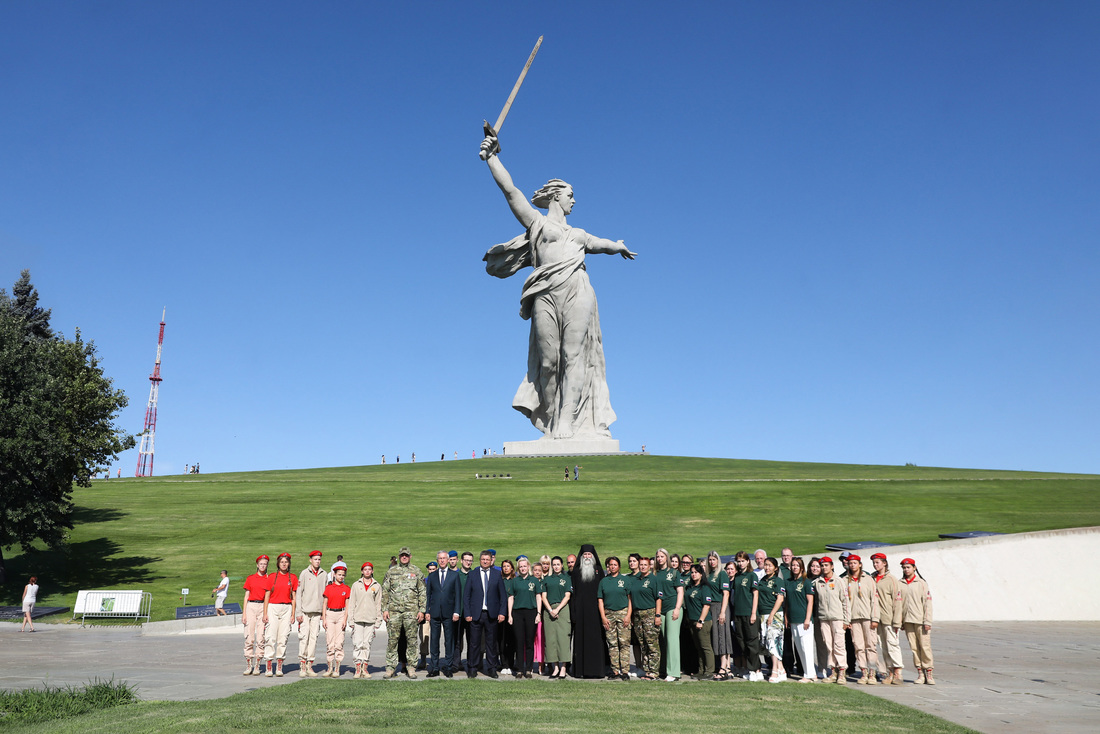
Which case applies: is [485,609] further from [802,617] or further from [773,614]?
[802,617]

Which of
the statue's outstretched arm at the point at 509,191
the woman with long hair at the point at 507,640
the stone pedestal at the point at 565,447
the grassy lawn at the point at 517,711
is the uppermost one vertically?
the statue's outstretched arm at the point at 509,191

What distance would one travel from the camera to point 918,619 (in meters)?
10.4

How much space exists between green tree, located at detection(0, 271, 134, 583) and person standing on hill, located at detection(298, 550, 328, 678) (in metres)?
11.5

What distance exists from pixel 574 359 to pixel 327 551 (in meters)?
25.5

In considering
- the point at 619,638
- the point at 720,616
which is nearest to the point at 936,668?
the point at 720,616

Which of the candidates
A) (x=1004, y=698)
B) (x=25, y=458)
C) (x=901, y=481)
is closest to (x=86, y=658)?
(x=25, y=458)

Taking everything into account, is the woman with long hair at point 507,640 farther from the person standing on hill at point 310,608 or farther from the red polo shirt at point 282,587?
the red polo shirt at point 282,587

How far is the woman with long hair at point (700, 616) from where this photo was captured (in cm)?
1080

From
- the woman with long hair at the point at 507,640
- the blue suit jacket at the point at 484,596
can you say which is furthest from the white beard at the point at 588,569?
the blue suit jacket at the point at 484,596

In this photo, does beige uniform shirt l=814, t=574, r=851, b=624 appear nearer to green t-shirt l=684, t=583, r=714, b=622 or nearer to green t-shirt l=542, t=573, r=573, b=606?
green t-shirt l=684, t=583, r=714, b=622

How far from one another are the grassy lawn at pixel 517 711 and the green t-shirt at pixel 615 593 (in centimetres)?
123

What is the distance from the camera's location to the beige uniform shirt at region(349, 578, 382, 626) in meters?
10.9

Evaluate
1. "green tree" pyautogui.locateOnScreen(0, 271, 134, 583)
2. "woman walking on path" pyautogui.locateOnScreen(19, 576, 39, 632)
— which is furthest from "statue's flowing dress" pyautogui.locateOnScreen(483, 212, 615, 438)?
"woman walking on path" pyautogui.locateOnScreen(19, 576, 39, 632)

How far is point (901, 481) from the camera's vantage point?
30656mm
